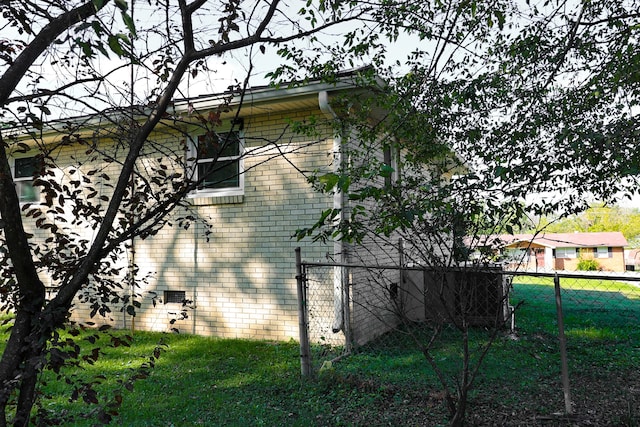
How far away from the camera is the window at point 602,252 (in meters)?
36.6

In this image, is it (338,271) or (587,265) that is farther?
(587,265)

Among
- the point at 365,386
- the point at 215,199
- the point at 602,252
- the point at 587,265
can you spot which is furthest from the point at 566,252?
the point at 365,386

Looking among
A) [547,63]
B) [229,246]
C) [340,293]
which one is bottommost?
[340,293]

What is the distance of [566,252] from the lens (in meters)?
37.9

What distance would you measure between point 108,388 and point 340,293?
316cm

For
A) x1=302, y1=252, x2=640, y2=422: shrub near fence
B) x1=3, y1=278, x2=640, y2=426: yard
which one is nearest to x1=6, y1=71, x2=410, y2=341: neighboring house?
x1=302, y1=252, x2=640, y2=422: shrub near fence

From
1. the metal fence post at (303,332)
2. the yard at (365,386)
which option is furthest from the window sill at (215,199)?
the metal fence post at (303,332)

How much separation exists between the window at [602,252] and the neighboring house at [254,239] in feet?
119

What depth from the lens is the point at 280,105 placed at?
6891mm

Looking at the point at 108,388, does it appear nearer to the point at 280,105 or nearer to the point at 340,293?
the point at 340,293

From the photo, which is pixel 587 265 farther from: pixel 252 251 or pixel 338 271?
pixel 252 251

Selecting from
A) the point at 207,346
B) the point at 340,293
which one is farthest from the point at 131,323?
the point at 340,293

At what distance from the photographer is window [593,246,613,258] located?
3659cm

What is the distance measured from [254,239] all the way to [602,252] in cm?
3846
